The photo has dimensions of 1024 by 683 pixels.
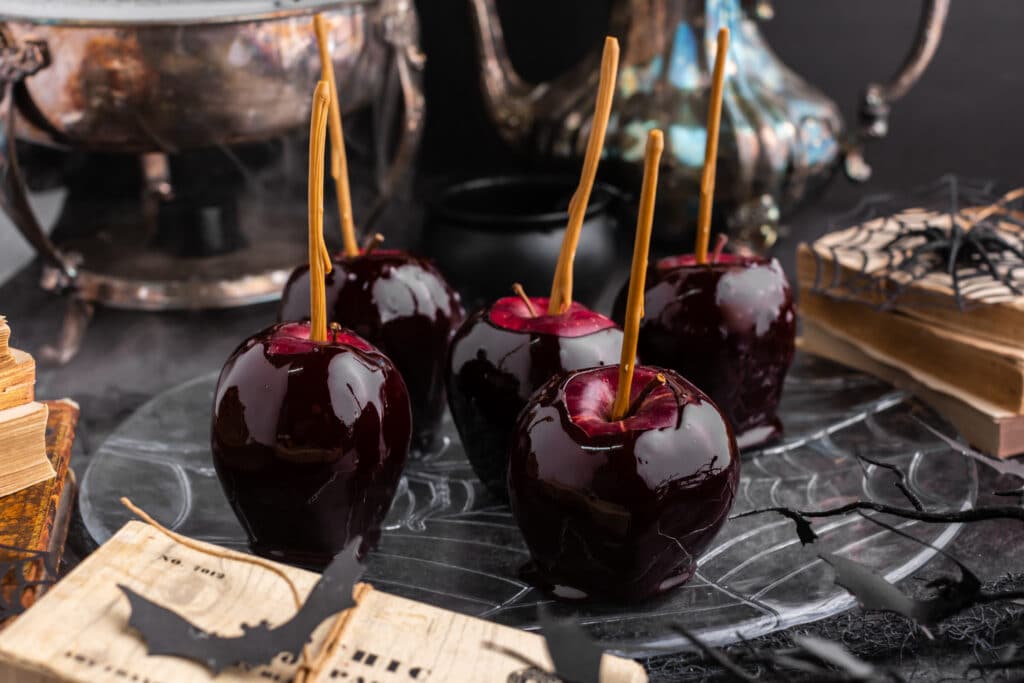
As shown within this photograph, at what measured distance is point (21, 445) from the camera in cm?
59

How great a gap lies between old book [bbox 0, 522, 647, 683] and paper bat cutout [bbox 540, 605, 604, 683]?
0.05 feet

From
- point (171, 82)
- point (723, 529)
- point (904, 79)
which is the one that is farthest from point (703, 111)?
point (723, 529)

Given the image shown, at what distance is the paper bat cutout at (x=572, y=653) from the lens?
40cm

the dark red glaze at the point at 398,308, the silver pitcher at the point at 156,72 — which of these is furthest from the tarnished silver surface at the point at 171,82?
the dark red glaze at the point at 398,308

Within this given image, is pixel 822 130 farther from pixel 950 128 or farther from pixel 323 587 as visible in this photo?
pixel 323 587

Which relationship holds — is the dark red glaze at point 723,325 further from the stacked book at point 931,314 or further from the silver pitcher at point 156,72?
the silver pitcher at point 156,72

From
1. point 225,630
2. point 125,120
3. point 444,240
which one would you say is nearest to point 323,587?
point 225,630

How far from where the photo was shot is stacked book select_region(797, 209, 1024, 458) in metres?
0.75

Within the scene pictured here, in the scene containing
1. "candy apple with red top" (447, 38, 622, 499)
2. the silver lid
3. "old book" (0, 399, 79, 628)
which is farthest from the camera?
the silver lid

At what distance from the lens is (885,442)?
0.73m

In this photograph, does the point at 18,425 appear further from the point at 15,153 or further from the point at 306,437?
the point at 15,153

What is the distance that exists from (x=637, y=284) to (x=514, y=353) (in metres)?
0.12

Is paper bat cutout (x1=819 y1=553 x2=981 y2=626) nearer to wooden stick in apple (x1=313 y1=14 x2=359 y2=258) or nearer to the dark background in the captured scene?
wooden stick in apple (x1=313 y1=14 x2=359 y2=258)

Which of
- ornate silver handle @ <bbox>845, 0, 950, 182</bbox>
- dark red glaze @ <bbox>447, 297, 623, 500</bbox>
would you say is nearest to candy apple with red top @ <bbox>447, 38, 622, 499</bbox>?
dark red glaze @ <bbox>447, 297, 623, 500</bbox>
